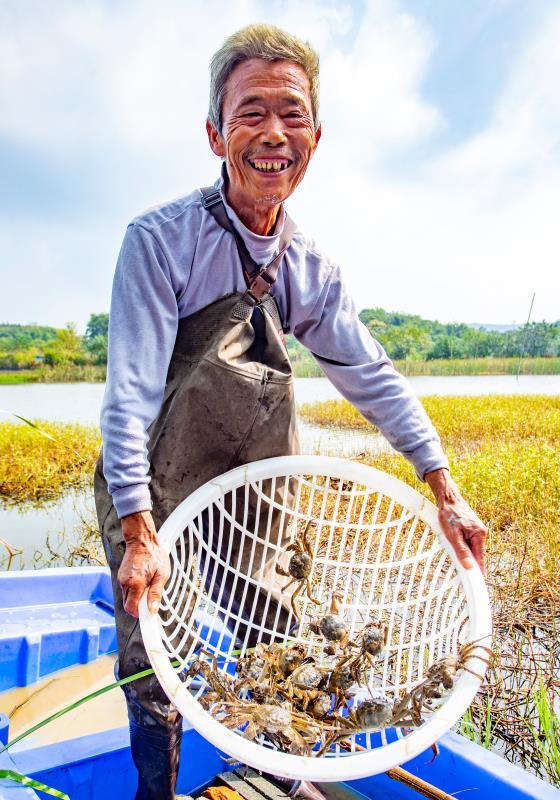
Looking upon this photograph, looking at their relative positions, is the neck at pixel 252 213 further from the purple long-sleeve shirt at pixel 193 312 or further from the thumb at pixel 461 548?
the thumb at pixel 461 548

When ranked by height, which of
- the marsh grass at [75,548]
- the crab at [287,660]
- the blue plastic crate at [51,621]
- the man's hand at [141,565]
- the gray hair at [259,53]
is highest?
the gray hair at [259,53]

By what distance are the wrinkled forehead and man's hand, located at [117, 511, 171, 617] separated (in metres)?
0.84

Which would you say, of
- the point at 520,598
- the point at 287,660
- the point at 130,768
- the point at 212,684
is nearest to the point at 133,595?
the point at 212,684

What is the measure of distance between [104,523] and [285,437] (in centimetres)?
44

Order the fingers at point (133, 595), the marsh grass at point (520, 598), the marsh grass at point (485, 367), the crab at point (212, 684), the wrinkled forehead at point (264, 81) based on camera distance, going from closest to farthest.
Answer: the fingers at point (133, 595)
the crab at point (212, 684)
the wrinkled forehead at point (264, 81)
the marsh grass at point (520, 598)
the marsh grass at point (485, 367)

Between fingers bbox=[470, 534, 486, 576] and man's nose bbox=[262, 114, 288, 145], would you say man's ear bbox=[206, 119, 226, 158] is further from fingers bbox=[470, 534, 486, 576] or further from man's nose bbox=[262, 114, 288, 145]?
fingers bbox=[470, 534, 486, 576]

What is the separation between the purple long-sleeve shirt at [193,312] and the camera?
3.83 ft

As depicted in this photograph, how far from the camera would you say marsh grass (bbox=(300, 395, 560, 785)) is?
6.28 ft

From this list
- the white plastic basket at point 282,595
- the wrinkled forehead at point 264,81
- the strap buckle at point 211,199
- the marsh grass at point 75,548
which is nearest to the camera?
the white plastic basket at point 282,595

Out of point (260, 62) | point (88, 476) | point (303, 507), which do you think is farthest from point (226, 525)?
point (88, 476)

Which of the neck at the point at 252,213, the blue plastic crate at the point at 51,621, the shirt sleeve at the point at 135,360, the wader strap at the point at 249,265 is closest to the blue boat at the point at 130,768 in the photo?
the blue plastic crate at the point at 51,621

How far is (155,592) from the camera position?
1.10m

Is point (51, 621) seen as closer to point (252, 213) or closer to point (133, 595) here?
point (133, 595)

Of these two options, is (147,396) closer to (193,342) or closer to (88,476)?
(193,342)
